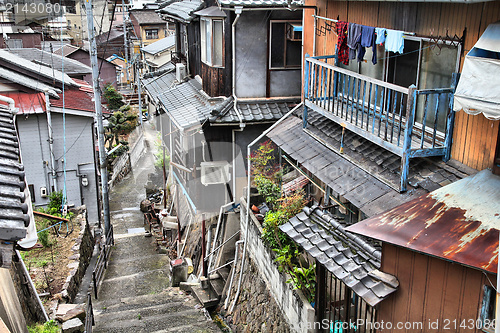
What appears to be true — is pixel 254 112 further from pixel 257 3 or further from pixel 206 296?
pixel 206 296

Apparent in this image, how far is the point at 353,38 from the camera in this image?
10.5 meters

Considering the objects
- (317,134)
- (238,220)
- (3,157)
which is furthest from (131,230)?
(3,157)

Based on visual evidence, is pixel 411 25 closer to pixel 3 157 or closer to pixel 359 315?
pixel 359 315

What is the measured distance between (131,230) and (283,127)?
17065 millimetres

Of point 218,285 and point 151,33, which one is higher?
point 151,33

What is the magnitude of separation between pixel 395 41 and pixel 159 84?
16945 millimetres

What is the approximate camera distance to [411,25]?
9008 millimetres

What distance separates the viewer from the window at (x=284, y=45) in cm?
1581

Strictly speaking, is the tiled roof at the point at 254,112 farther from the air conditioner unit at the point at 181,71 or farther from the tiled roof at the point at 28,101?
the tiled roof at the point at 28,101

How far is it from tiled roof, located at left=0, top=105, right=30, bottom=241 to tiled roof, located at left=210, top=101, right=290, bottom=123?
781 centimetres

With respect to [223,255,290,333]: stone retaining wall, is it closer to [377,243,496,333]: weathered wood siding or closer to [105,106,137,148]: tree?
[377,243,496,333]: weathered wood siding

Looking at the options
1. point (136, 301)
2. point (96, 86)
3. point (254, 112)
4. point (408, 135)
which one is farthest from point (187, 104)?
point (408, 135)

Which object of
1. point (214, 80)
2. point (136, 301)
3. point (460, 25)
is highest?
point (460, 25)

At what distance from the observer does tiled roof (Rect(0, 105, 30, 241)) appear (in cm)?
489
